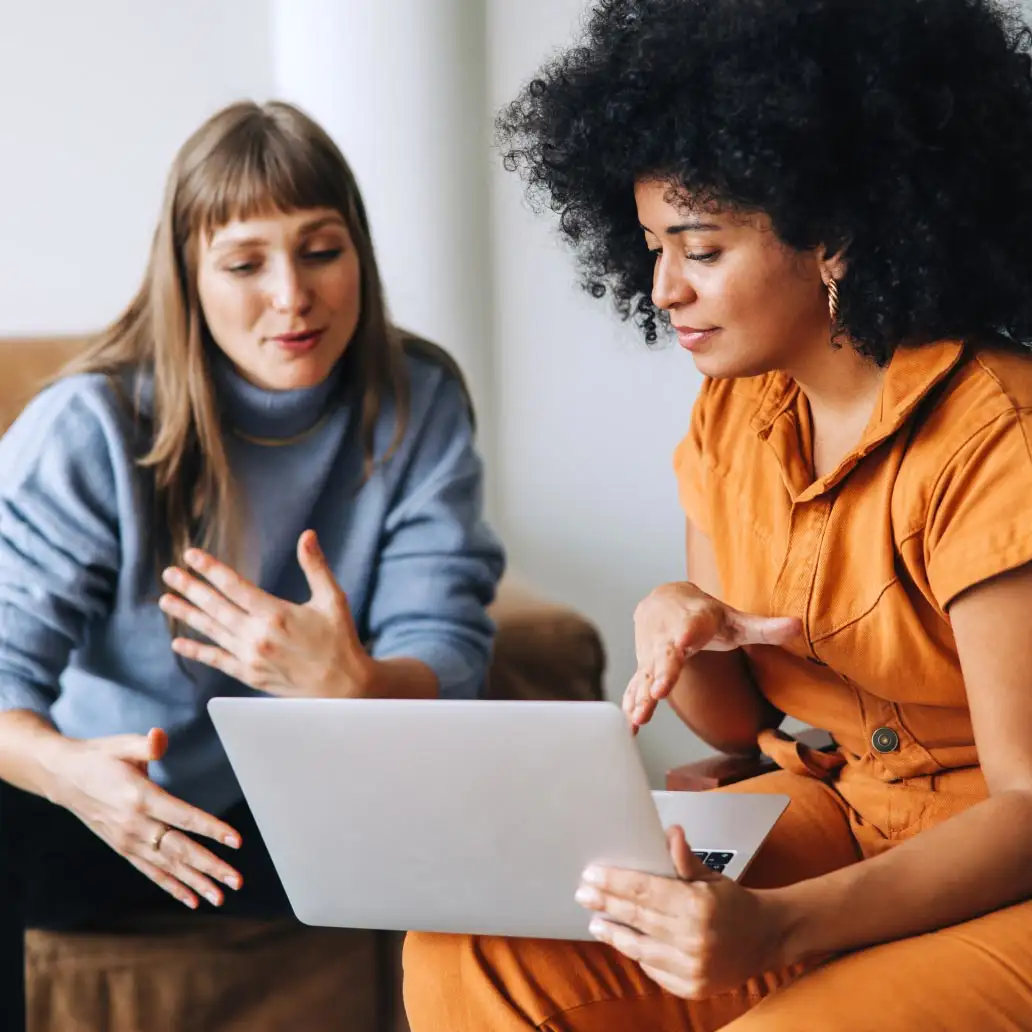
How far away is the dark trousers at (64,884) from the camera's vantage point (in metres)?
1.48

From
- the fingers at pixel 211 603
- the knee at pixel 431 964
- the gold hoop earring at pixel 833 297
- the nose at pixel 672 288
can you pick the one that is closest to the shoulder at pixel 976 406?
the gold hoop earring at pixel 833 297

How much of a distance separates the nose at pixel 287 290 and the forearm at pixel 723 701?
54 centimetres

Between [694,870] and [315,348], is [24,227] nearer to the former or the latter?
[315,348]

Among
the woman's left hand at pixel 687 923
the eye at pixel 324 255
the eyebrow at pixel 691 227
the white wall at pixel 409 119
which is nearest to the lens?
the woman's left hand at pixel 687 923

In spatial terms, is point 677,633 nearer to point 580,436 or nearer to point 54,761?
point 54,761

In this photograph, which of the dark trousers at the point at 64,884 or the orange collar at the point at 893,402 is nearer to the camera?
the orange collar at the point at 893,402

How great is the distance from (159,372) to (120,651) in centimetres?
30

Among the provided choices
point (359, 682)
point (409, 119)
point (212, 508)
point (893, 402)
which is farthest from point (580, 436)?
point (893, 402)

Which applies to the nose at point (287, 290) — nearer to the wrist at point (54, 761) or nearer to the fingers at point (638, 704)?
the wrist at point (54, 761)

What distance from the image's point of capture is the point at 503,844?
101cm

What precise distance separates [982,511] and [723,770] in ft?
1.29

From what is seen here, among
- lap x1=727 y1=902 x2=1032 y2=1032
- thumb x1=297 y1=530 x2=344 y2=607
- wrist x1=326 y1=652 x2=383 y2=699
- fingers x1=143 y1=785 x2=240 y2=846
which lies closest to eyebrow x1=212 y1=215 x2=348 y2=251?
thumb x1=297 y1=530 x2=344 y2=607

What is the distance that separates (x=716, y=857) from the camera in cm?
114

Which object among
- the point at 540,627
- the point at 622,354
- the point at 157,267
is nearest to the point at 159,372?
the point at 157,267
